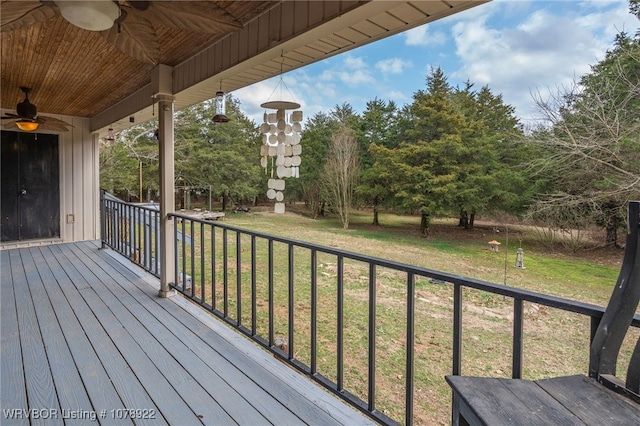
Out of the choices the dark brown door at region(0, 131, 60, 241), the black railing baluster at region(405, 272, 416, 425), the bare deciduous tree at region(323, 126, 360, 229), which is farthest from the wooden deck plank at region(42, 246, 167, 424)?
the bare deciduous tree at region(323, 126, 360, 229)

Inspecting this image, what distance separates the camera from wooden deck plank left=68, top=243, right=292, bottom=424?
1548 mm

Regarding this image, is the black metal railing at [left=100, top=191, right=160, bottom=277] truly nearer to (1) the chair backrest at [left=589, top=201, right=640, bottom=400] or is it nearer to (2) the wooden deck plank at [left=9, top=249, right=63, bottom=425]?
(2) the wooden deck plank at [left=9, top=249, right=63, bottom=425]

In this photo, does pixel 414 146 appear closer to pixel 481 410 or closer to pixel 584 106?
pixel 584 106

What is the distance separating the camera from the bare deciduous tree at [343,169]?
15.4 metres

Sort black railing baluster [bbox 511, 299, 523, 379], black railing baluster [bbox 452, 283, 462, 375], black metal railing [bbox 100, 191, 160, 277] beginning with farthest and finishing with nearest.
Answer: black metal railing [bbox 100, 191, 160, 277] < black railing baluster [bbox 452, 283, 462, 375] < black railing baluster [bbox 511, 299, 523, 379]

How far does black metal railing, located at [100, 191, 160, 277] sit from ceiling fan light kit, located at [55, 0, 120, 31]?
2501 mm

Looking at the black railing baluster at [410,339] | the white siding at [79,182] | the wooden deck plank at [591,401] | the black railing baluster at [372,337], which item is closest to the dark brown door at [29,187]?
the white siding at [79,182]

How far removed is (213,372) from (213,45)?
2330 millimetres

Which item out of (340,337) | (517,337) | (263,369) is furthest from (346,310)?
(517,337)

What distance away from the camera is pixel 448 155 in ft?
45.4

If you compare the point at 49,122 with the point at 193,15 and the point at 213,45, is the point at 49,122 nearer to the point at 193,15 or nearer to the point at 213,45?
the point at 213,45

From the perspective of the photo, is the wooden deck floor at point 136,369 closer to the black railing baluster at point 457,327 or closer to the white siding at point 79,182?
the black railing baluster at point 457,327

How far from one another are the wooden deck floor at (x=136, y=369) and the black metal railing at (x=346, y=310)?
5.0 inches

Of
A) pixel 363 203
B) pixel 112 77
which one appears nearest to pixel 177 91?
pixel 112 77
